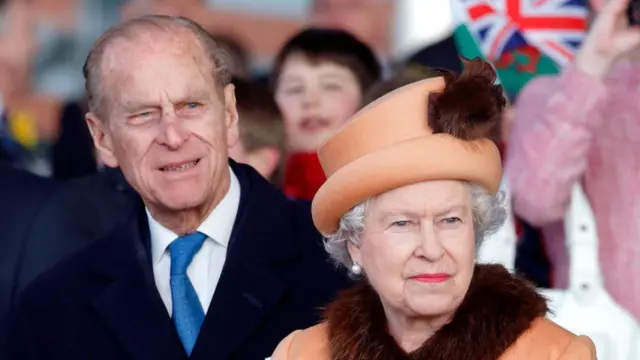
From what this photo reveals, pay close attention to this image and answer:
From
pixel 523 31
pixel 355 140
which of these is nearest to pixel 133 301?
pixel 355 140

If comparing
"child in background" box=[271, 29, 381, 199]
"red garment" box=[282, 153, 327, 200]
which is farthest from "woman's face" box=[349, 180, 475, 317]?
"child in background" box=[271, 29, 381, 199]

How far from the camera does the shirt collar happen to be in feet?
16.2

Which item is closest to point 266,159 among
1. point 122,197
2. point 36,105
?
point 122,197

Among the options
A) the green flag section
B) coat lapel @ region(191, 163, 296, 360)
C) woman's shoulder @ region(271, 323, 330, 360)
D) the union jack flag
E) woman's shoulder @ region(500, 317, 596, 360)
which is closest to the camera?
woman's shoulder @ region(500, 317, 596, 360)

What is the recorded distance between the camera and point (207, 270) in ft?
16.2

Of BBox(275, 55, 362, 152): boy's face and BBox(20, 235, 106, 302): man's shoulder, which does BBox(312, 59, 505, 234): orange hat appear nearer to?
BBox(20, 235, 106, 302): man's shoulder

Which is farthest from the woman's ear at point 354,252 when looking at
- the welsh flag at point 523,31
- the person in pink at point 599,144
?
the welsh flag at point 523,31

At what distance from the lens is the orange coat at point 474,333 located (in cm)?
409

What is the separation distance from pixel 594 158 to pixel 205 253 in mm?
1388

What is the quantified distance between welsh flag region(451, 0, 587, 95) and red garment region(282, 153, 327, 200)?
2.79 feet

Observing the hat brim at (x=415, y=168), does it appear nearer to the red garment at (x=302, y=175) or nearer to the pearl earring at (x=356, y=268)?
the pearl earring at (x=356, y=268)

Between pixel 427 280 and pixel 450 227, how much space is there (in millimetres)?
142

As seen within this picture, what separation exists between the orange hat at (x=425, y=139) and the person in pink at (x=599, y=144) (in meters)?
1.23

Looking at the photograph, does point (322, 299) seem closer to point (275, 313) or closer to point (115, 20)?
point (275, 313)
